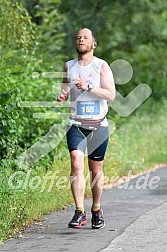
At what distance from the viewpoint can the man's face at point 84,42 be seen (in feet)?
29.8

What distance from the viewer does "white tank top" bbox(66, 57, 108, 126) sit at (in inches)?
356

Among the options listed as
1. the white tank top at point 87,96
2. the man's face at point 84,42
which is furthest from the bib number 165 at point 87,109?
the man's face at point 84,42

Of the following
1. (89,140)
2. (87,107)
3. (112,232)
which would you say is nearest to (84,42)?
(87,107)

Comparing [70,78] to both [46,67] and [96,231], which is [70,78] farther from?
[46,67]

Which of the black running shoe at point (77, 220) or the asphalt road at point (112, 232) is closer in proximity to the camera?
the asphalt road at point (112, 232)

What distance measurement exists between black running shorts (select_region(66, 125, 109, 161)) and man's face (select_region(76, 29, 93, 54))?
83cm

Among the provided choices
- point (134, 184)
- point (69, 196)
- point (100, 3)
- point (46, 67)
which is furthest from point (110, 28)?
point (69, 196)

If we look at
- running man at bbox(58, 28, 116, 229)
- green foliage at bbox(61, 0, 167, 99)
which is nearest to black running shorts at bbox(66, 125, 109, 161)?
running man at bbox(58, 28, 116, 229)

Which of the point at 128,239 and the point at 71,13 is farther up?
the point at 71,13

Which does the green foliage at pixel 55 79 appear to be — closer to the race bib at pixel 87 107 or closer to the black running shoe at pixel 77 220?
the black running shoe at pixel 77 220

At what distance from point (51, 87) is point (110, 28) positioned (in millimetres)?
8205

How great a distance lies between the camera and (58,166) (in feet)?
40.6

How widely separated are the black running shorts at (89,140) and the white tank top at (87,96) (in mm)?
148

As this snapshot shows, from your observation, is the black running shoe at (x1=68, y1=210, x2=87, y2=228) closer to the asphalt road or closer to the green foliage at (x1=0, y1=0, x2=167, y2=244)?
the asphalt road
